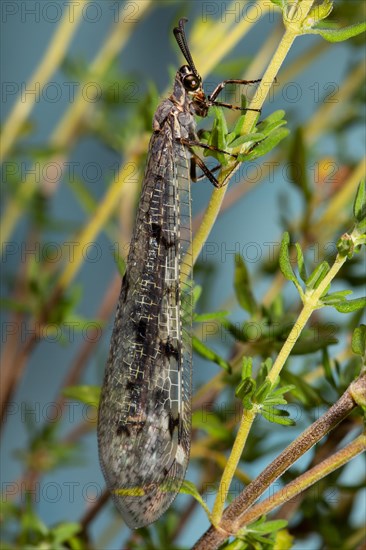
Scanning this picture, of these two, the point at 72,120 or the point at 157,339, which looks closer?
the point at 157,339

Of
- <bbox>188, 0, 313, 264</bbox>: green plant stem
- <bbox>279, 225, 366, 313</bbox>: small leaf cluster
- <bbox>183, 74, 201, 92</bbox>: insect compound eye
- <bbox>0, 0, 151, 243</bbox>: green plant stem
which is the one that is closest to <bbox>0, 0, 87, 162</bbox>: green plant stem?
<bbox>0, 0, 151, 243</bbox>: green plant stem

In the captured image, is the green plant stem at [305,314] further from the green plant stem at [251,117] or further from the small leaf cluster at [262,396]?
the green plant stem at [251,117]

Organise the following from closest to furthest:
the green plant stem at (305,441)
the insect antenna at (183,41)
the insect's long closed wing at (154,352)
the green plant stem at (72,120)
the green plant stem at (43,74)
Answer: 1. the green plant stem at (305,441)
2. the insect's long closed wing at (154,352)
3. the insect antenna at (183,41)
4. the green plant stem at (43,74)
5. the green plant stem at (72,120)

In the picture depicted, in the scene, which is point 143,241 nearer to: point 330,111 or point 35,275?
point 35,275

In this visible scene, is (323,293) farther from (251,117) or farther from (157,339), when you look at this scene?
(157,339)

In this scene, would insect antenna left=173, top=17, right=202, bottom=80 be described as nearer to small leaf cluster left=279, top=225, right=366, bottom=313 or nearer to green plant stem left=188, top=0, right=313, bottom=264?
green plant stem left=188, top=0, right=313, bottom=264

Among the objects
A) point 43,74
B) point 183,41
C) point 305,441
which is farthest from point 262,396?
point 43,74

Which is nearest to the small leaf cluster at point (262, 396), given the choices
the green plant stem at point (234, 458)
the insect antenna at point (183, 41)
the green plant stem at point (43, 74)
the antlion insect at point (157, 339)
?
the green plant stem at point (234, 458)
